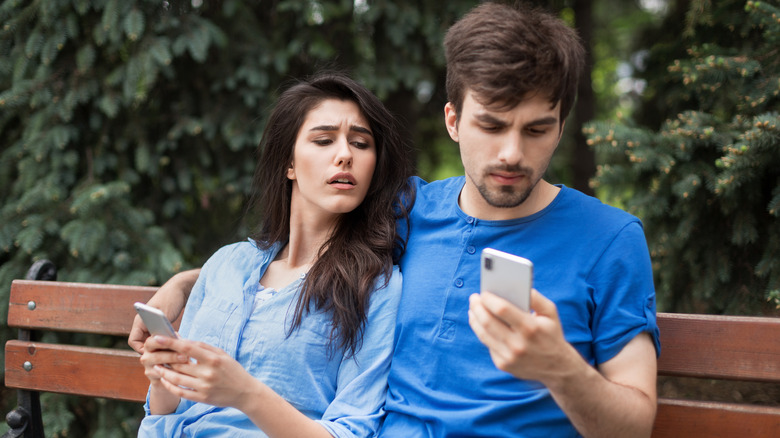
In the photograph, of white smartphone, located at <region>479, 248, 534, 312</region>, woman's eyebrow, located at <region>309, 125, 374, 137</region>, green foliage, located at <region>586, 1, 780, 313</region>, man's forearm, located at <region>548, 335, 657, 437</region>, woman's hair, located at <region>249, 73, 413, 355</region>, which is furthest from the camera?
green foliage, located at <region>586, 1, 780, 313</region>

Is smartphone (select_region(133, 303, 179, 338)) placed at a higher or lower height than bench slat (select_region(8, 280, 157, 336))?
higher

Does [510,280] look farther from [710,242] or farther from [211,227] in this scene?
[211,227]

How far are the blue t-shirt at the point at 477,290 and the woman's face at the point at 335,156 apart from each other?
31cm

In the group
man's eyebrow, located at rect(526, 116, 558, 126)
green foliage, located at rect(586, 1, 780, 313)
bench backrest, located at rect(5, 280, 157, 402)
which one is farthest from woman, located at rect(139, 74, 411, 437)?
green foliage, located at rect(586, 1, 780, 313)

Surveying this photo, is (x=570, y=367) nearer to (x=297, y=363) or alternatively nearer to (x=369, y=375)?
(x=369, y=375)

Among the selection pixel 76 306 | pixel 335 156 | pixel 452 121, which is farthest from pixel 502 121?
pixel 76 306

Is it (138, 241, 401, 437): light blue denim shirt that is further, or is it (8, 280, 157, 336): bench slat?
(8, 280, 157, 336): bench slat

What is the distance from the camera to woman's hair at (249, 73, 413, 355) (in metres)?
2.03

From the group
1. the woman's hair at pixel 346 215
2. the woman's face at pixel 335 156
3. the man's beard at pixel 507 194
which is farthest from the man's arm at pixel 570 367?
the woman's face at pixel 335 156

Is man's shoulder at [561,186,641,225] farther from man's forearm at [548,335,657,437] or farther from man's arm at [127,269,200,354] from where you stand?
man's arm at [127,269,200,354]

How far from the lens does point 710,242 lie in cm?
286

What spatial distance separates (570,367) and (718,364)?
0.89 meters

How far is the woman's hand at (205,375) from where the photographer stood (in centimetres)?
159

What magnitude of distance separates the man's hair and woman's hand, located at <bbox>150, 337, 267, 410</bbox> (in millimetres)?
975
